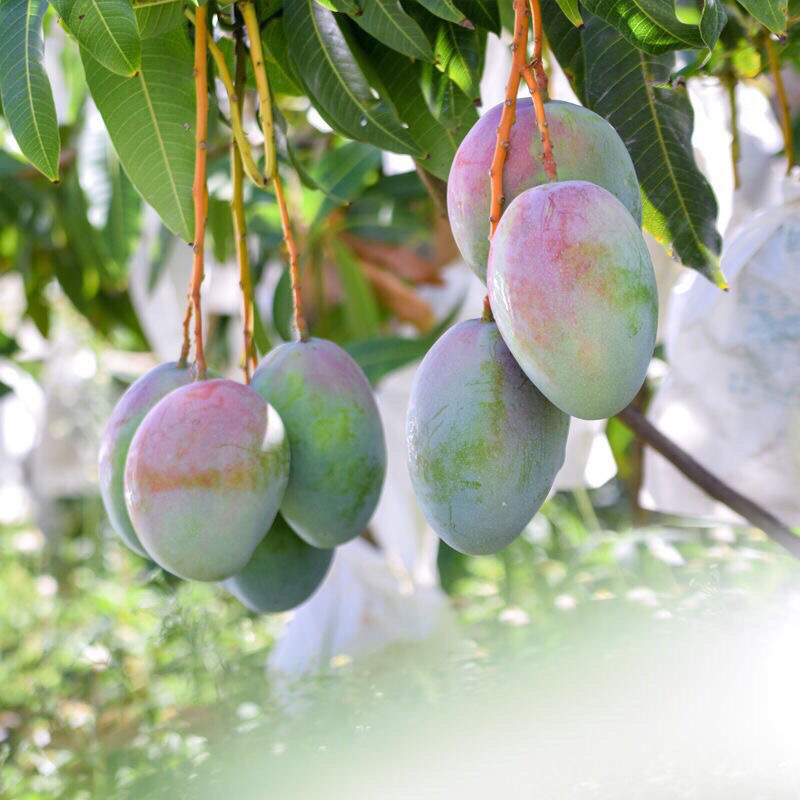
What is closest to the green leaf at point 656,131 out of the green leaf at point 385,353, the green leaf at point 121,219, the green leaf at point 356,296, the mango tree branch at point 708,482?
the mango tree branch at point 708,482

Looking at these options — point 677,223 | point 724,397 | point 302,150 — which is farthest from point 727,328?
point 302,150

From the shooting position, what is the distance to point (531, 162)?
1.35 ft

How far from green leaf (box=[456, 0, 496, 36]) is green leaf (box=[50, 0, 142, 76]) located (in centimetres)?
17

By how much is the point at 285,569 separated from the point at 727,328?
0.42m

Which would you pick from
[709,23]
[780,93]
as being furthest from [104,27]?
[780,93]

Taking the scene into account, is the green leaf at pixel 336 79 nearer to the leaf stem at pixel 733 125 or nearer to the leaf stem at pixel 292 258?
the leaf stem at pixel 292 258

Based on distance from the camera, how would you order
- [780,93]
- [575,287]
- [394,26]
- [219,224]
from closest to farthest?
[575,287], [394,26], [780,93], [219,224]

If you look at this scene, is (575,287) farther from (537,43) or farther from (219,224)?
(219,224)

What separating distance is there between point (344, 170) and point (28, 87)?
0.76m

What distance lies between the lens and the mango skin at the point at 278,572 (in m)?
0.59

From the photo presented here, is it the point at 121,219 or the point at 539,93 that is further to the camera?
the point at 121,219

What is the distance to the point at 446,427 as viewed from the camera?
0.43 meters

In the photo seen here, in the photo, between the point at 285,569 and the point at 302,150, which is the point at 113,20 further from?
the point at 302,150

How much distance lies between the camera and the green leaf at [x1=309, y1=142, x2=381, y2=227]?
4.09ft
